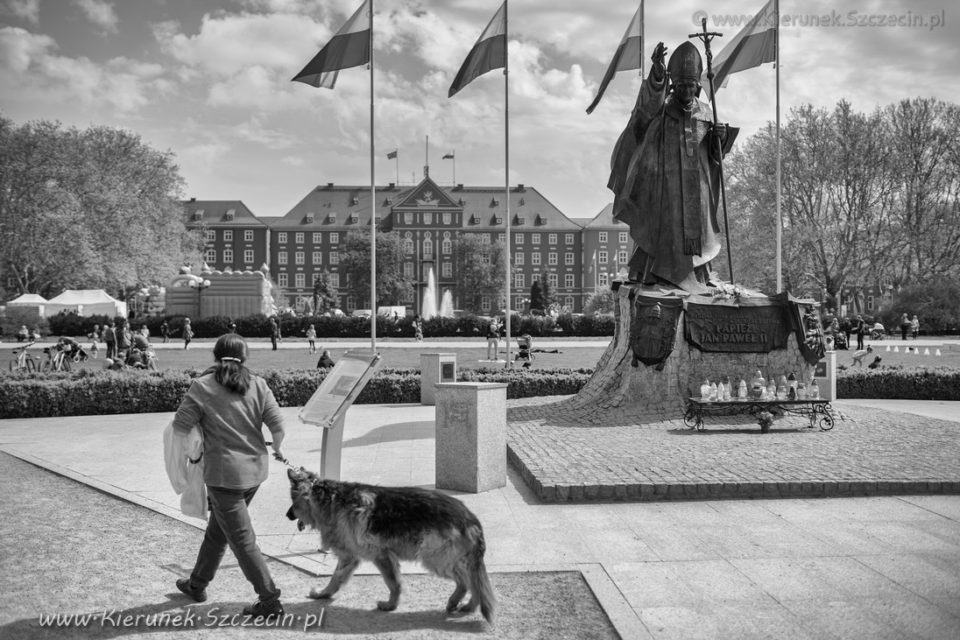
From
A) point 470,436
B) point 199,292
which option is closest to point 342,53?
point 470,436

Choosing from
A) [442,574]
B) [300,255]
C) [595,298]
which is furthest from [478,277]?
[442,574]

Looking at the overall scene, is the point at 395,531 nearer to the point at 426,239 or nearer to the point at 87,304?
the point at 87,304

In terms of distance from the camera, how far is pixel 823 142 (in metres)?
44.3

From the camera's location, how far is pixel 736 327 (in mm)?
13281

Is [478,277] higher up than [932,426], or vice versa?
[478,277]

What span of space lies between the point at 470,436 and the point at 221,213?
11050cm

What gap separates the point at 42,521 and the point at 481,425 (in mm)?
4304

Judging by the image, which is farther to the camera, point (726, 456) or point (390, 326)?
point (390, 326)

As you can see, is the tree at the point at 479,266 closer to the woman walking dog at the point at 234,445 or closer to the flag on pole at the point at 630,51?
the flag on pole at the point at 630,51

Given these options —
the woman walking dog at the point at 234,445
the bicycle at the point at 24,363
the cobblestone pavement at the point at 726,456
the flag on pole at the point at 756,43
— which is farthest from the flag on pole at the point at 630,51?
the bicycle at the point at 24,363

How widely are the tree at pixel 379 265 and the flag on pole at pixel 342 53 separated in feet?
260

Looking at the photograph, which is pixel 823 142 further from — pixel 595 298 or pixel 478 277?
pixel 478 277

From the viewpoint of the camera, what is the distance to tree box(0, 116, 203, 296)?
1842 inches

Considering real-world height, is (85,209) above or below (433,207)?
below
